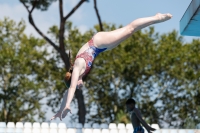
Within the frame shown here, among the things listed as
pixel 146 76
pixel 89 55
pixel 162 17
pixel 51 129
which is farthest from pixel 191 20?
pixel 146 76

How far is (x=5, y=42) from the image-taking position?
22.7 m

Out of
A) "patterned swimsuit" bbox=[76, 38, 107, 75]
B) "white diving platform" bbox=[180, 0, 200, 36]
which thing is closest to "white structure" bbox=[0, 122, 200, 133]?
"white diving platform" bbox=[180, 0, 200, 36]

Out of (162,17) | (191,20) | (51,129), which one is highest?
(191,20)

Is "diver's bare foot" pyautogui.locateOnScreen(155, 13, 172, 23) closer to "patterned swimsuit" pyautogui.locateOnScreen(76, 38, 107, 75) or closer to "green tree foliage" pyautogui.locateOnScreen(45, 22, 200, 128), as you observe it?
"patterned swimsuit" pyautogui.locateOnScreen(76, 38, 107, 75)

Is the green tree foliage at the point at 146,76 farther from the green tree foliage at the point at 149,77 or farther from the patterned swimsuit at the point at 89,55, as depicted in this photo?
the patterned swimsuit at the point at 89,55

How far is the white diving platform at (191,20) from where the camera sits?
7.76 meters

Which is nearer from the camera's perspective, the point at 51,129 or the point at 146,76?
the point at 51,129

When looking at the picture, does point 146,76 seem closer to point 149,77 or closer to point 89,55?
point 149,77

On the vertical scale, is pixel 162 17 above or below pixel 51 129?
above

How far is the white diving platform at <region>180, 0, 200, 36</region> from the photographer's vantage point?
7.76 metres

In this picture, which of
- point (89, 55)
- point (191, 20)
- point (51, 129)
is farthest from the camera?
point (51, 129)

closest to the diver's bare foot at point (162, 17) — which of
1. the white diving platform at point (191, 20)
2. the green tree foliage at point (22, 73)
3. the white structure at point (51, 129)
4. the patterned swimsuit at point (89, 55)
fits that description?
the patterned swimsuit at point (89, 55)

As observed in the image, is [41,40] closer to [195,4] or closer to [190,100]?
[190,100]

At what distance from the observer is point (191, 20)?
26.7 feet
